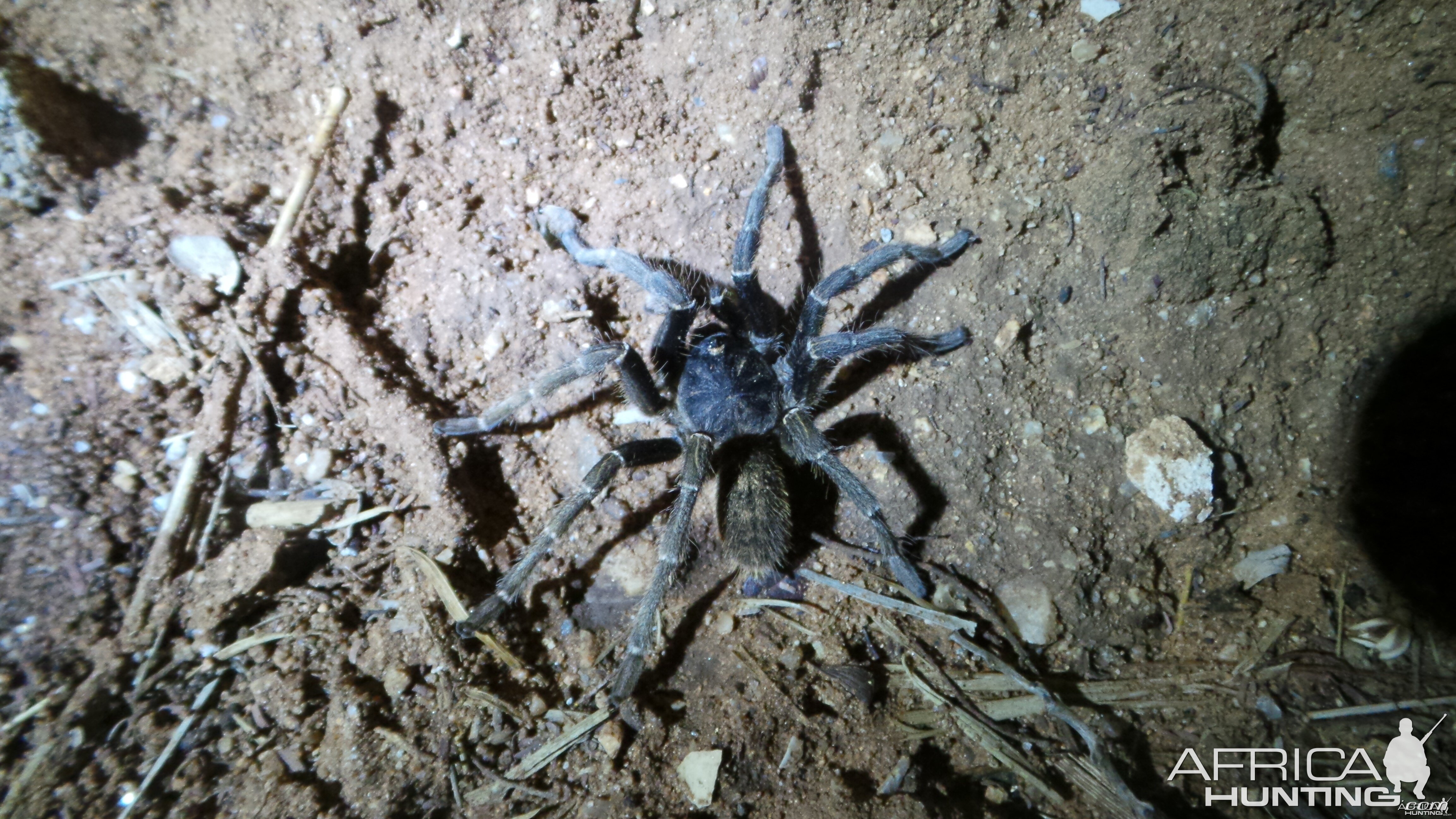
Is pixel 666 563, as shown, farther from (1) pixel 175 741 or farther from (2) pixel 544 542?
(1) pixel 175 741

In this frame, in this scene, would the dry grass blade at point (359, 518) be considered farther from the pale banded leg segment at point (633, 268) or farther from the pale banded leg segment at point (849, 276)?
the pale banded leg segment at point (849, 276)

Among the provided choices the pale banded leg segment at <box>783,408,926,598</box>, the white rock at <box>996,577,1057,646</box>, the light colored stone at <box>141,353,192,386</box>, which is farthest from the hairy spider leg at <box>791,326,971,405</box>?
the light colored stone at <box>141,353,192,386</box>

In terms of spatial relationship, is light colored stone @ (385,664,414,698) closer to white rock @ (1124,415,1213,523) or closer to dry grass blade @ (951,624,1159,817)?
dry grass blade @ (951,624,1159,817)

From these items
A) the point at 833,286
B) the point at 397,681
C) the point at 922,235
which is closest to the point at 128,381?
the point at 397,681

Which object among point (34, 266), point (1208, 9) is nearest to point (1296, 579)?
point (1208, 9)

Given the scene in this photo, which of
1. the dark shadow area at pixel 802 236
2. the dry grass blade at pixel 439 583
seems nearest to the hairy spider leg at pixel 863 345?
the dark shadow area at pixel 802 236
